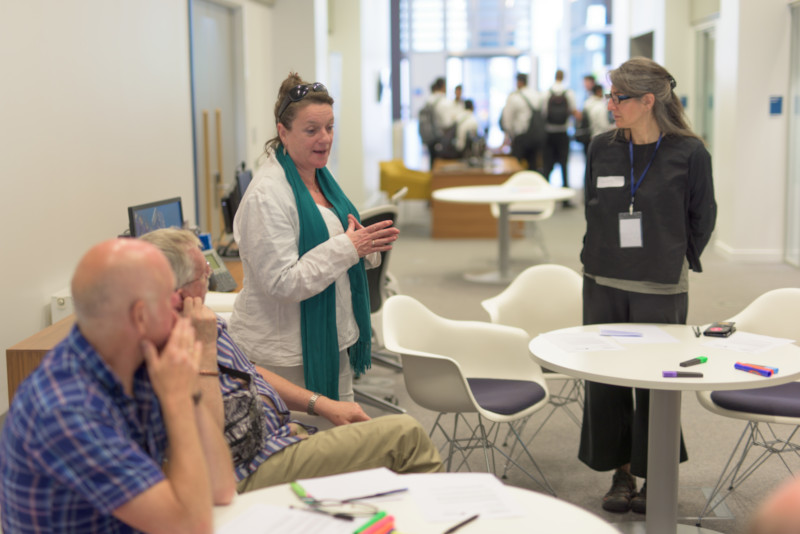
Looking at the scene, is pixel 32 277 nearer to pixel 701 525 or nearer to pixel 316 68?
pixel 701 525

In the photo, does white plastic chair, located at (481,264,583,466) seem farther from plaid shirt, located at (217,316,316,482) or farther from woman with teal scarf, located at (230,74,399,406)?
plaid shirt, located at (217,316,316,482)

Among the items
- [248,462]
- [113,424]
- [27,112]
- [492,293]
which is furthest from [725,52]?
[113,424]

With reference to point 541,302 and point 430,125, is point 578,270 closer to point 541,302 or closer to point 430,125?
point 541,302

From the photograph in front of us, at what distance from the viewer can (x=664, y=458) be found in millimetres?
2994

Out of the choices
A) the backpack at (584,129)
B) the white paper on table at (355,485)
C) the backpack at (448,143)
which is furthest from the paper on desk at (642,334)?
the backpack at (584,129)

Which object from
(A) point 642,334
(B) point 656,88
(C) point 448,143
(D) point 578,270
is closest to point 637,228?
(A) point 642,334

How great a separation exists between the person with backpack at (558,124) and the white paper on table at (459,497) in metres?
11.6

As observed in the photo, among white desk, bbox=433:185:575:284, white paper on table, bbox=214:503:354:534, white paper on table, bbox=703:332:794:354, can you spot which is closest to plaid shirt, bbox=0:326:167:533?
white paper on table, bbox=214:503:354:534

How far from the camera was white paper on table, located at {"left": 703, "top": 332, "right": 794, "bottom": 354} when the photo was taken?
3070 millimetres

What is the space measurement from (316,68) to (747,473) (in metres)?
6.18

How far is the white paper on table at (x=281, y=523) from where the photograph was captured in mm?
1688

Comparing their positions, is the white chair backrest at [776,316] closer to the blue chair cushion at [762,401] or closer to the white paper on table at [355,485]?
the blue chair cushion at [762,401]

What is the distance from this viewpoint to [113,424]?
5.05ft

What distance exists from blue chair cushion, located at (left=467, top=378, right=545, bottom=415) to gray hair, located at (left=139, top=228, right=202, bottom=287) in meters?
1.53
